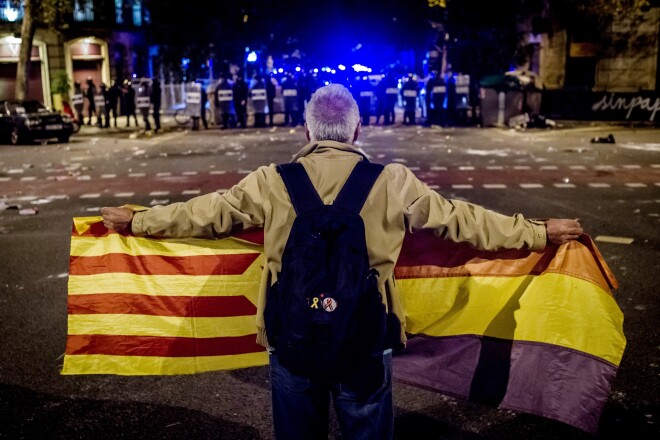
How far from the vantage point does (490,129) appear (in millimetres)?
26953

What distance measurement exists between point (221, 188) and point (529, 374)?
32.8 ft

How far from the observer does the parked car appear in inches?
944

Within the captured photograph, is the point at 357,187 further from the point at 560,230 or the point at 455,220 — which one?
the point at 560,230

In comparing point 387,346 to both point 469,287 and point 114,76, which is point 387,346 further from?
point 114,76

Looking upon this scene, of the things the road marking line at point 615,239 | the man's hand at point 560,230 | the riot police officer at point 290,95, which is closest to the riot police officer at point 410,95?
the riot police officer at point 290,95

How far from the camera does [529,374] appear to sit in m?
3.74

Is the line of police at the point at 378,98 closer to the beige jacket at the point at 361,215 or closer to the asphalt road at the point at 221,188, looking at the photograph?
the asphalt road at the point at 221,188

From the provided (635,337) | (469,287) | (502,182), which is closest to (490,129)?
(502,182)

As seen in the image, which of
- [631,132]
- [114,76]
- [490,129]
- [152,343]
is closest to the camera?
[152,343]

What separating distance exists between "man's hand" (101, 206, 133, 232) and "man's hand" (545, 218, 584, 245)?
1.87 meters

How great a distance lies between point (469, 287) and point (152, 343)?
5.86 feet

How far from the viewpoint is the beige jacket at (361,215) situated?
9.00ft

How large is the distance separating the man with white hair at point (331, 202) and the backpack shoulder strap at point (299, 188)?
0.04 meters

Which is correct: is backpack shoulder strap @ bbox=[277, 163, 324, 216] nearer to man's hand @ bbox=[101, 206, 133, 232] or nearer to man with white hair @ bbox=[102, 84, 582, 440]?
man with white hair @ bbox=[102, 84, 582, 440]
